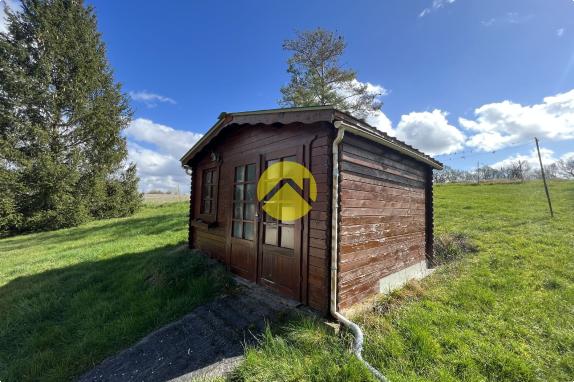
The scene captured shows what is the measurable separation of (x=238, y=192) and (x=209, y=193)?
61.2 inches

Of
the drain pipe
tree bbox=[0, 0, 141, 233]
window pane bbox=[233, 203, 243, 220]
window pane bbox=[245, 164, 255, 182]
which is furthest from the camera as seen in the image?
tree bbox=[0, 0, 141, 233]

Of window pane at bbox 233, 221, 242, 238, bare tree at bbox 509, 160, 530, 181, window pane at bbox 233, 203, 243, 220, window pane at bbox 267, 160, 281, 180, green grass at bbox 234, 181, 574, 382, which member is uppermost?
bare tree at bbox 509, 160, 530, 181

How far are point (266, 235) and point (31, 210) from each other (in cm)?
1583

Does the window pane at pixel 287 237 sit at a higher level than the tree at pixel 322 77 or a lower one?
lower

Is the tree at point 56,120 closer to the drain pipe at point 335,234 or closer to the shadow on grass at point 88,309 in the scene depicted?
the shadow on grass at point 88,309

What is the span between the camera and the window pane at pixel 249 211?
14.3ft

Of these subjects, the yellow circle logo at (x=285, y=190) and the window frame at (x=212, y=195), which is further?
the window frame at (x=212, y=195)

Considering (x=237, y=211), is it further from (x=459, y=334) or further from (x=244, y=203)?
(x=459, y=334)

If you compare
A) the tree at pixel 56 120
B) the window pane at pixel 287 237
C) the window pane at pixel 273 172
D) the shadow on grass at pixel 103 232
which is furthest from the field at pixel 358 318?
the tree at pixel 56 120

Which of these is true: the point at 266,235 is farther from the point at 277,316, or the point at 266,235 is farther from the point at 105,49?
the point at 105,49

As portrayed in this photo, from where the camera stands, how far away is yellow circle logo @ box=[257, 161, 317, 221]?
3.46 metres

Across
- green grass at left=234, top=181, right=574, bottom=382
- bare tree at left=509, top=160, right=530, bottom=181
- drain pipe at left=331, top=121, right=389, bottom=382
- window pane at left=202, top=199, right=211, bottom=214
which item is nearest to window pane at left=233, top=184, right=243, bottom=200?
window pane at left=202, top=199, right=211, bottom=214

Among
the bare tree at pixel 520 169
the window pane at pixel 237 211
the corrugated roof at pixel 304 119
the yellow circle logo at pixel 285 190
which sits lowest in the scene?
the window pane at pixel 237 211

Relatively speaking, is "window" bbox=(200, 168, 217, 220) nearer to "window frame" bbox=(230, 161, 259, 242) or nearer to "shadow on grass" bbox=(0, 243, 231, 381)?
"window frame" bbox=(230, 161, 259, 242)
